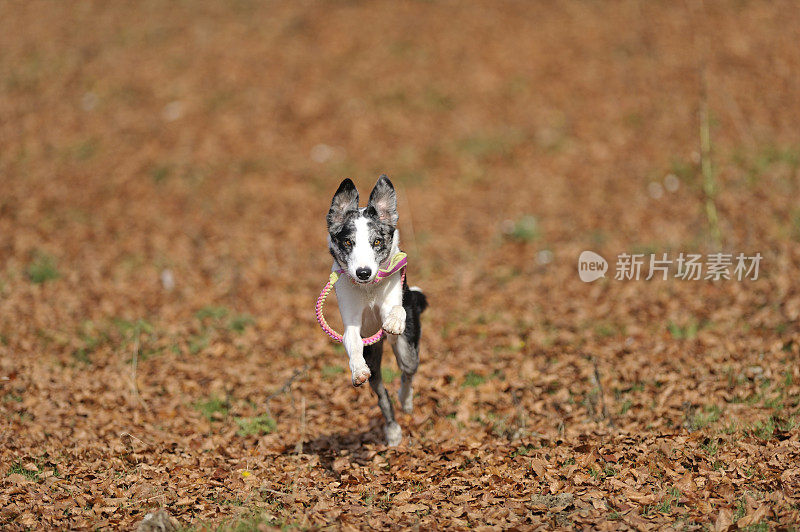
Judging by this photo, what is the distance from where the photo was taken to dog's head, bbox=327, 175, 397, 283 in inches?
198

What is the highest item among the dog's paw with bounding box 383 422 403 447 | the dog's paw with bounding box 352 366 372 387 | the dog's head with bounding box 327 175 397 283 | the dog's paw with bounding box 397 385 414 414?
the dog's head with bounding box 327 175 397 283

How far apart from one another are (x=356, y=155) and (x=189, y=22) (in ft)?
29.9

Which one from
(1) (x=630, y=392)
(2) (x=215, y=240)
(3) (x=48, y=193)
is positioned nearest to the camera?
(1) (x=630, y=392)

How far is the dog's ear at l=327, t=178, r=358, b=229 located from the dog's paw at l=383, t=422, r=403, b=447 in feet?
8.03

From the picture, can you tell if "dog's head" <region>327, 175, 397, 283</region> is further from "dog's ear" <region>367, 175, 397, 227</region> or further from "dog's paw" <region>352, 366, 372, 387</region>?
"dog's paw" <region>352, 366, 372, 387</region>

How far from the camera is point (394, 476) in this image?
623cm

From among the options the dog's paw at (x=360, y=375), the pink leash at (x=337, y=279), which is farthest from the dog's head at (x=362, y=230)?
the dog's paw at (x=360, y=375)

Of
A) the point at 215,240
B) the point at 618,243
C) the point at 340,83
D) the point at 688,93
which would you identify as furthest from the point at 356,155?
the point at 688,93

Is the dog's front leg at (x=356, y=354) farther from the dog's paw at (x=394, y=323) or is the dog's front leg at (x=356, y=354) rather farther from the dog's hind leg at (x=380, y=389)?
the dog's hind leg at (x=380, y=389)

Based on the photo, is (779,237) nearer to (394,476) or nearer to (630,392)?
(630,392)

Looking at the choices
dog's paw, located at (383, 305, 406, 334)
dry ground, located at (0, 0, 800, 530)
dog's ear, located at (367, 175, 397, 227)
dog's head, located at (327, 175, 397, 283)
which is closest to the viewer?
dog's head, located at (327, 175, 397, 283)

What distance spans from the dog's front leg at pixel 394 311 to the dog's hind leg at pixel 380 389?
57 cm

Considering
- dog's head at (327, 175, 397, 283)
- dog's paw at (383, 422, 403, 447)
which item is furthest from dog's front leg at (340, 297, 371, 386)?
dog's paw at (383, 422, 403, 447)

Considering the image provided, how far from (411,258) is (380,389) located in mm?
7153
